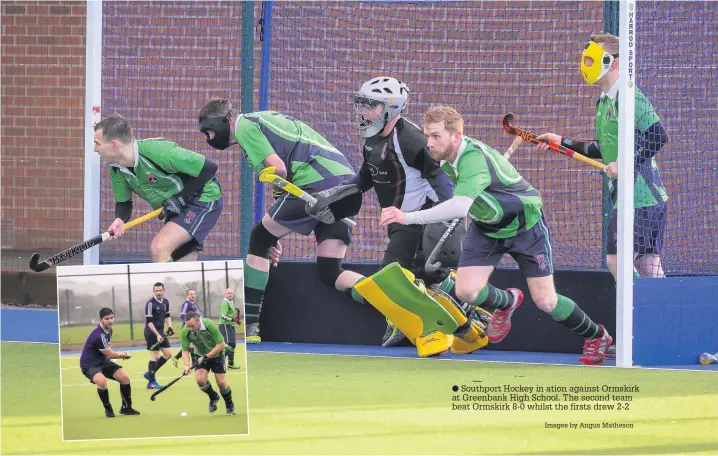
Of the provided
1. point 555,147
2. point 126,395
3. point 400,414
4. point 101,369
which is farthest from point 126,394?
point 555,147

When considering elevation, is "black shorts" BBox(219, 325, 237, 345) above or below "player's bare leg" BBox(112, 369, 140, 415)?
above

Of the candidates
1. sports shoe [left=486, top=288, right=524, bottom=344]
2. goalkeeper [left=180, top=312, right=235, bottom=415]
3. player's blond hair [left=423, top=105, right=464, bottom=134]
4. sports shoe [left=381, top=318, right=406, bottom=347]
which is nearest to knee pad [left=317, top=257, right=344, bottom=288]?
sports shoe [left=381, top=318, right=406, bottom=347]

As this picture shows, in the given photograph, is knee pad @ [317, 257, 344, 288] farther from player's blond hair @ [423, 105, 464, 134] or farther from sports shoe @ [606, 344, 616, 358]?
sports shoe @ [606, 344, 616, 358]

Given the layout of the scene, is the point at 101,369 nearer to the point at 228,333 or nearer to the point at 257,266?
the point at 228,333

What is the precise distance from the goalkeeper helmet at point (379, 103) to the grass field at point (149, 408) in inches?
120

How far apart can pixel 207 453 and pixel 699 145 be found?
173 inches

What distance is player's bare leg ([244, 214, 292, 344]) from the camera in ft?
23.7

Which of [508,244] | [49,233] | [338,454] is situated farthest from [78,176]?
[338,454]

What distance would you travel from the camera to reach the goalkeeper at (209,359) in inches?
149

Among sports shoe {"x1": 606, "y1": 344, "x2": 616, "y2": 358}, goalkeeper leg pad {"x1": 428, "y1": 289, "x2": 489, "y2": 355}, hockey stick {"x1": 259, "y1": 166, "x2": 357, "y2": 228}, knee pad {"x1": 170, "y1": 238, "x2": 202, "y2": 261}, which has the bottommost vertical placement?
sports shoe {"x1": 606, "y1": 344, "x2": 616, "y2": 358}

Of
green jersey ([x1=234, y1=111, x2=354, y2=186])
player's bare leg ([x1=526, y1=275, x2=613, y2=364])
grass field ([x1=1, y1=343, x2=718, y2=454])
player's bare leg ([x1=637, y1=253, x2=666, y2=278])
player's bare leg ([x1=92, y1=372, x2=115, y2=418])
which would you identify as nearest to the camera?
player's bare leg ([x1=92, y1=372, x2=115, y2=418])

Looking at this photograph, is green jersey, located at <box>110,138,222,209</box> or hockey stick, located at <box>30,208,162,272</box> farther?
green jersey, located at <box>110,138,222,209</box>

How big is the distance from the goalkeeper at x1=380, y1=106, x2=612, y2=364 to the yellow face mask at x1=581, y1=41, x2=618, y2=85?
0.75m

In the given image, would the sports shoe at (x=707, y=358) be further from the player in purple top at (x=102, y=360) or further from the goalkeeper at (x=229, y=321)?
the player in purple top at (x=102, y=360)
